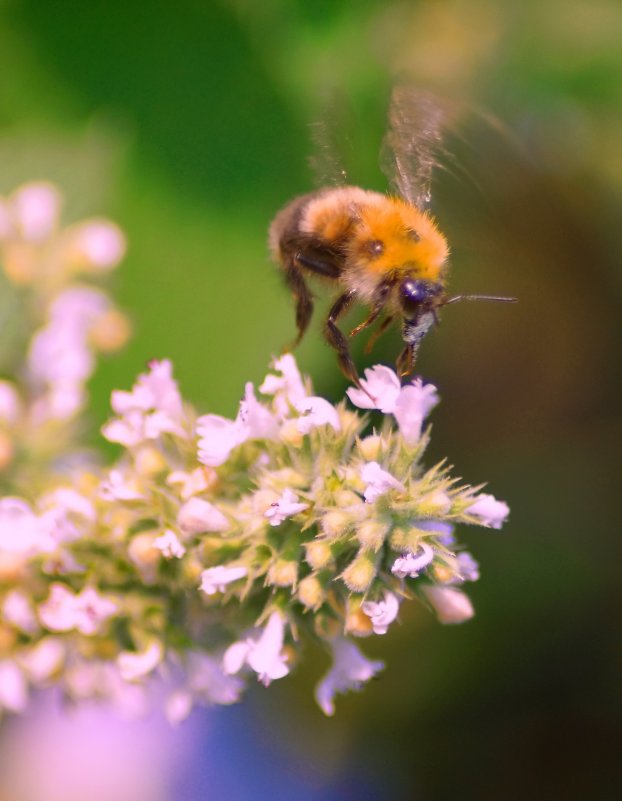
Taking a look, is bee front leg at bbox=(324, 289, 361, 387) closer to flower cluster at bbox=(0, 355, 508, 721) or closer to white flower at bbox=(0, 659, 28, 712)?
flower cluster at bbox=(0, 355, 508, 721)

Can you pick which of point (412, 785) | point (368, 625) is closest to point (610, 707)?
point (412, 785)

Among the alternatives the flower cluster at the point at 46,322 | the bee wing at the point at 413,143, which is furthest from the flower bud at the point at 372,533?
the flower cluster at the point at 46,322

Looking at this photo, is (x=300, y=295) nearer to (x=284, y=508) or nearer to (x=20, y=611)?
(x=284, y=508)

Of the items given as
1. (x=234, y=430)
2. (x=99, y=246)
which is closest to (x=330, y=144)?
(x=234, y=430)

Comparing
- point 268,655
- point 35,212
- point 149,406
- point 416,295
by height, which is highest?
point 35,212

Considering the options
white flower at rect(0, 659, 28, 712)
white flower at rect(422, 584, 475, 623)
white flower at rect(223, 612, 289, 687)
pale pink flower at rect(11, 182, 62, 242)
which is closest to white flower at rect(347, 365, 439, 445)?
white flower at rect(422, 584, 475, 623)
